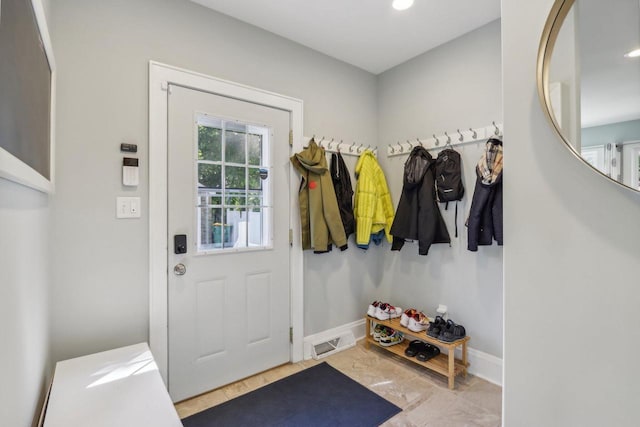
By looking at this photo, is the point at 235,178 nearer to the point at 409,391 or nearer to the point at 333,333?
the point at 333,333

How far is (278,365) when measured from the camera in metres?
2.31

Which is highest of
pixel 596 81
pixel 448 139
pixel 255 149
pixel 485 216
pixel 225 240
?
pixel 448 139

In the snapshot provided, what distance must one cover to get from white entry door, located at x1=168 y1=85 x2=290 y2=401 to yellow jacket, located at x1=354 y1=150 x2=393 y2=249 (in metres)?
0.69

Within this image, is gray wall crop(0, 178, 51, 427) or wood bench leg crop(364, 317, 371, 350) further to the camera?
wood bench leg crop(364, 317, 371, 350)

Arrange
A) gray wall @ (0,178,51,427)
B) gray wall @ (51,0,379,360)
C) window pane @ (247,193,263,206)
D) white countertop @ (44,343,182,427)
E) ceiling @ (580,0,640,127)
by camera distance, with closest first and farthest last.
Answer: gray wall @ (0,178,51,427)
ceiling @ (580,0,640,127)
white countertop @ (44,343,182,427)
gray wall @ (51,0,379,360)
window pane @ (247,193,263,206)

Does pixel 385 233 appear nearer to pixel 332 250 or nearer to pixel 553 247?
pixel 332 250

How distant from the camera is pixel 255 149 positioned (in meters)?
2.20

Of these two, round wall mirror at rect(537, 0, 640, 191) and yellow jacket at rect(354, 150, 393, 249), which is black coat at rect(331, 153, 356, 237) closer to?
yellow jacket at rect(354, 150, 393, 249)

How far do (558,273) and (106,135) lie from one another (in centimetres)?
212

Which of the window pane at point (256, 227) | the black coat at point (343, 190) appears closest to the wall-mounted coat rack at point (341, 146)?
the black coat at point (343, 190)

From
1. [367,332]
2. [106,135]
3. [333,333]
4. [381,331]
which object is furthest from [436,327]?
[106,135]

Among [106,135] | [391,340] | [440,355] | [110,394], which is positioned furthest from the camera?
[391,340]

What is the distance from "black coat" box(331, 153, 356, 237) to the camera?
8.41 ft

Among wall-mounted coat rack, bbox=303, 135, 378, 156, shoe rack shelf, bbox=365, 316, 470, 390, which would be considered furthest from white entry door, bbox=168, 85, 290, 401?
shoe rack shelf, bbox=365, 316, 470, 390
